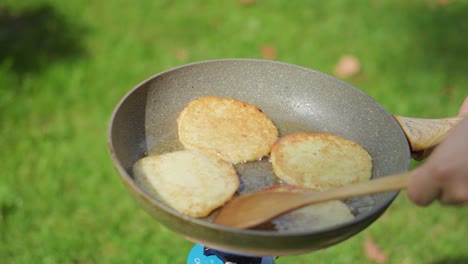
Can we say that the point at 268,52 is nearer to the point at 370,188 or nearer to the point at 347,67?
the point at 347,67

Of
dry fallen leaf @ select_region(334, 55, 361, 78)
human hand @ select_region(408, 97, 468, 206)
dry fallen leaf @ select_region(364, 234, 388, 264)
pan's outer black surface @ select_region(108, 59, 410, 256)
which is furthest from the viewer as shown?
dry fallen leaf @ select_region(334, 55, 361, 78)

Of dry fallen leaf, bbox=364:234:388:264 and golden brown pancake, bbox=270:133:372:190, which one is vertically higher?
golden brown pancake, bbox=270:133:372:190

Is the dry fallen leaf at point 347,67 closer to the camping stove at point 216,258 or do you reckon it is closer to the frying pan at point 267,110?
the frying pan at point 267,110

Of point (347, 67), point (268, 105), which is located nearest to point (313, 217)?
point (268, 105)

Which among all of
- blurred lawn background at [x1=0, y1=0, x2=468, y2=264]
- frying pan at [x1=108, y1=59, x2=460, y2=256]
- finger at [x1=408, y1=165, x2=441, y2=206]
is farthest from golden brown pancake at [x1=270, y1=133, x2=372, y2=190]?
blurred lawn background at [x1=0, y1=0, x2=468, y2=264]

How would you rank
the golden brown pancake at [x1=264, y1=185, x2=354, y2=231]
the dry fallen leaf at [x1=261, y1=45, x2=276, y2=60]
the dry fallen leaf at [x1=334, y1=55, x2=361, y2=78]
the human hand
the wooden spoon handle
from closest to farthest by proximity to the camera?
the human hand → the wooden spoon handle → the golden brown pancake at [x1=264, y1=185, x2=354, y2=231] → the dry fallen leaf at [x1=334, y1=55, x2=361, y2=78] → the dry fallen leaf at [x1=261, y1=45, x2=276, y2=60]

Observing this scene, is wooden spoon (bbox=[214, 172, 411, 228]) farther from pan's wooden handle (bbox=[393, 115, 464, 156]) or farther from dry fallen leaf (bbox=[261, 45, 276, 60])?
dry fallen leaf (bbox=[261, 45, 276, 60])

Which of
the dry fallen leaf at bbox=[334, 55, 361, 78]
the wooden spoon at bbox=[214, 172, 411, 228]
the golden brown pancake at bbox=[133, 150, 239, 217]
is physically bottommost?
the dry fallen leaf at bbox=[334, 55, 361, 78]
